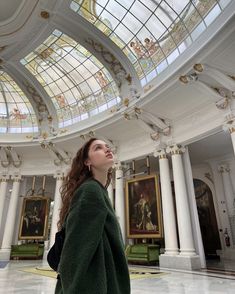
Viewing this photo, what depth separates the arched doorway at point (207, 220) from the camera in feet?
48.9

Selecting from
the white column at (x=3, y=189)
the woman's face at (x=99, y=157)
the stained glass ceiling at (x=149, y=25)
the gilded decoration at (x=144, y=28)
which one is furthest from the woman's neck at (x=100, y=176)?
the white column at (x=3, y=189)

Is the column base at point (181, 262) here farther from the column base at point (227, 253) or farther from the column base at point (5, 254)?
the column base at point (5, 254)

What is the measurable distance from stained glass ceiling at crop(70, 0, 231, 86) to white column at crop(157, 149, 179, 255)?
4.36m

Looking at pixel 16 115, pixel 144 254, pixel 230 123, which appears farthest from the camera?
pixel 16 115

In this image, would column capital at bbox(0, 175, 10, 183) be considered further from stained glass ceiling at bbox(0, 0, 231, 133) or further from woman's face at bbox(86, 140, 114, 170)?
woman's face at bbox(86, 140, 114, 170)

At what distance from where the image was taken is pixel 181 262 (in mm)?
9789

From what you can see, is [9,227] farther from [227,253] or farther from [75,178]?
[75,178]

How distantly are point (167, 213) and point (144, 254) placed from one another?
7.78ft

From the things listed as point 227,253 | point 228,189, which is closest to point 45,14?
point 228,189

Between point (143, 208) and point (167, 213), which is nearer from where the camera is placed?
point (167, 213)

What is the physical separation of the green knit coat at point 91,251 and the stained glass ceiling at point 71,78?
12644mm

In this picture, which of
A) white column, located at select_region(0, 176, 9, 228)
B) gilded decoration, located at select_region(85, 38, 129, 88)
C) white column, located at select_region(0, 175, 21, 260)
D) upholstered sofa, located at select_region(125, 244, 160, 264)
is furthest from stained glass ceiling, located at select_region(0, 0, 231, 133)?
upholstered sofa, located at select_region(125, 244, 160, 264)

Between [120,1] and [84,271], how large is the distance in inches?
467

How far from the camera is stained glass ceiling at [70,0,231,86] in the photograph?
9148 mm
